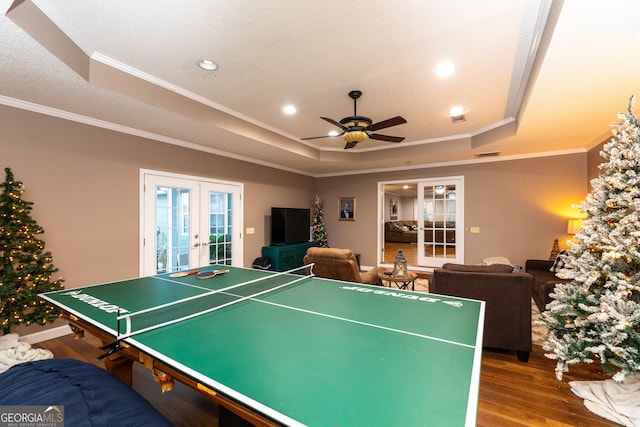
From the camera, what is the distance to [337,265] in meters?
3.44

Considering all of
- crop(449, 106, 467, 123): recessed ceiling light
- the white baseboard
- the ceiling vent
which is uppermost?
crop(449, 106, 467, 123): recessed ceiling light

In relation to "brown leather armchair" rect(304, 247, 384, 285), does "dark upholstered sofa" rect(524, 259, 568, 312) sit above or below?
below

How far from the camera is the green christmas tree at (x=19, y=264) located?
2.69 m

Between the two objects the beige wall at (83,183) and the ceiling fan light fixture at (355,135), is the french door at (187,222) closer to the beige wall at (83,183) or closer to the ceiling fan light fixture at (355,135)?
the beige wall at (83,183)

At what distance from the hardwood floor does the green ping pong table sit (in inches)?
19.1

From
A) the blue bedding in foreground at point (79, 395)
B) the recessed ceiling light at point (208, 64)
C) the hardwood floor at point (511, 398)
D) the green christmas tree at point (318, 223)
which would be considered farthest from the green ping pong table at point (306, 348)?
the green christmas tree at point (318, 223)

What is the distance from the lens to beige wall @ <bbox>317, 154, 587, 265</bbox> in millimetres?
5215

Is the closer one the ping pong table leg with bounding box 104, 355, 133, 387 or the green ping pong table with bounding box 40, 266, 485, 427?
the green ping pong table with bounding box 40, 266, 485, 427

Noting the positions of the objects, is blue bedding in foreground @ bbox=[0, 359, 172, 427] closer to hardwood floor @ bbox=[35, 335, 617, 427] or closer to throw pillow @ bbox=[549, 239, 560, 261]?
hardwood floor @ bbox=[35, 335, 617, 427]

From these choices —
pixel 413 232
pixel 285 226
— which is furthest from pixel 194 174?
pixel 413 232

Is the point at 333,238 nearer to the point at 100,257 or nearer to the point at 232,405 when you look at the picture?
the point at 100,257

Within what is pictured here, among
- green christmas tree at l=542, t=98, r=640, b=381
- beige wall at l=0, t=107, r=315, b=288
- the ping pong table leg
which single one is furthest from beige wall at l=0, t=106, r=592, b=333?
green christmas tree at l=542, t=98, r=640, b=381

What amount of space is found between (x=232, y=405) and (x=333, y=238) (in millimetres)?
6924

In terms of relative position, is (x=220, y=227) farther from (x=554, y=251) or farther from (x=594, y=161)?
(x=594, y=161)
